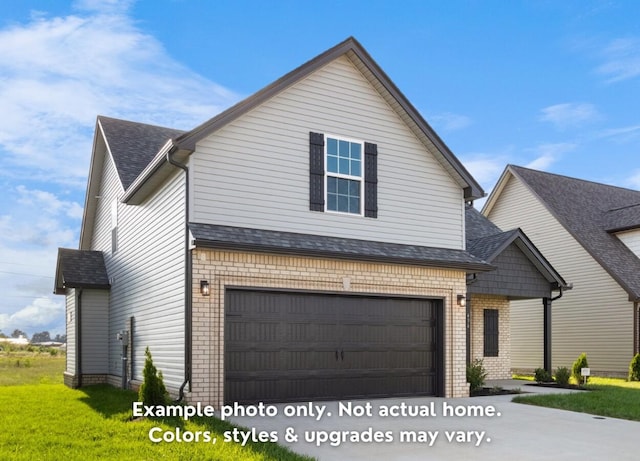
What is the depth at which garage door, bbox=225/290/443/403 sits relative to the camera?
12.5m

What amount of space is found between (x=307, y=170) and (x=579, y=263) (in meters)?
14.5

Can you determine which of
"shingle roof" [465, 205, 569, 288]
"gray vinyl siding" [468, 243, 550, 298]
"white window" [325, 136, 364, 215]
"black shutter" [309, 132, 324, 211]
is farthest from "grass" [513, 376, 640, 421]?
"black shutter" [309, 132, 324, 211]

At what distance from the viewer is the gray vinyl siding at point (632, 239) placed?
81.9 ft

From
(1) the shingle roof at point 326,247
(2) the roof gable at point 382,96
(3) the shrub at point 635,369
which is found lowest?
(3) the shrub at point 635,369

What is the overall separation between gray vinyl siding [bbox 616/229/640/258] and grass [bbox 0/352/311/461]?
19213mm

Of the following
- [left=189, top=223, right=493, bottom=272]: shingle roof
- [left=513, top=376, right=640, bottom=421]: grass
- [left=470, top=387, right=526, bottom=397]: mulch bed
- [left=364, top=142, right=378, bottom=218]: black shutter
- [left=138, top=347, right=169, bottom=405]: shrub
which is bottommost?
[left=470, top=387, right=526, bottom=397]: mulch bed

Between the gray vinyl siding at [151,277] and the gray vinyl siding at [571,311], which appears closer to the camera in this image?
the gray vinyl siding at [151,277]

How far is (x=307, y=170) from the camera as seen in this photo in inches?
541

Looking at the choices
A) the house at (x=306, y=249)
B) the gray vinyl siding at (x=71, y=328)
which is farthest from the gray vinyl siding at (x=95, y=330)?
the house at (x=306, y=249)

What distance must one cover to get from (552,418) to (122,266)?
11454mm

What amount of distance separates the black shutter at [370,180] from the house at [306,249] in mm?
35

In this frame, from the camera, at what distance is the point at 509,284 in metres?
18.8

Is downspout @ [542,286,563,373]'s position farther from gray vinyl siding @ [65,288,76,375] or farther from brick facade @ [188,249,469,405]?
gray vinyl siding @ [65,288,76,375]

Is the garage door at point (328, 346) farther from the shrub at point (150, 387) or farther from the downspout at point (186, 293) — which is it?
the shrub at point (150, 387)
